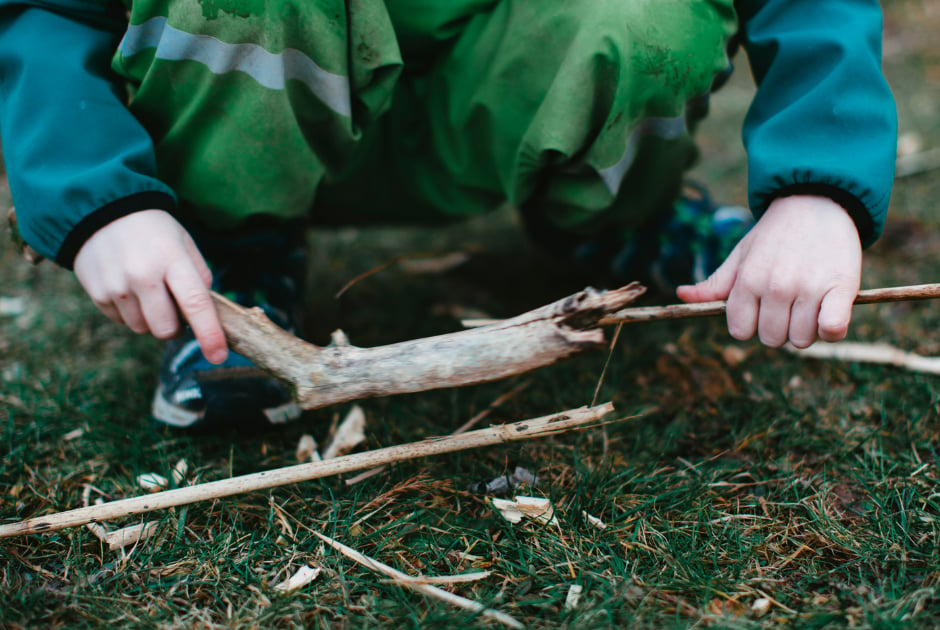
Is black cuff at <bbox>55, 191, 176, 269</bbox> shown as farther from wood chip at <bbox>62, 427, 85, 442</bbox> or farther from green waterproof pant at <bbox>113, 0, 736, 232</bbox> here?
wood chip at <bbox>62, 427, 85, 442</bbox>

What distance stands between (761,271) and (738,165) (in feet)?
5.37

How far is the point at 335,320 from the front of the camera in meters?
1.69

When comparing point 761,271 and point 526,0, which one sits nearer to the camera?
point 761,271

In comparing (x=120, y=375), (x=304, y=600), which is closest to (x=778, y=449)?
(x=304, y=600)

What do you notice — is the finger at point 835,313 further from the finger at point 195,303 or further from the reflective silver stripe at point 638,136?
the finger at point 195,303

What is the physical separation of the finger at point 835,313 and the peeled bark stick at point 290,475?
327 millimetres

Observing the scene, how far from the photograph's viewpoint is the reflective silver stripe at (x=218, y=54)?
3.48ft

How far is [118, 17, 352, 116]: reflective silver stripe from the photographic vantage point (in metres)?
1.06

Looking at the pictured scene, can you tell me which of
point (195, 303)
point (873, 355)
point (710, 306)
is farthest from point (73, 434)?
point (873, 355)

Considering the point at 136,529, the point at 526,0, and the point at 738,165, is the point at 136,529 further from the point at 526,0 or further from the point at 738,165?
the point at 738,165

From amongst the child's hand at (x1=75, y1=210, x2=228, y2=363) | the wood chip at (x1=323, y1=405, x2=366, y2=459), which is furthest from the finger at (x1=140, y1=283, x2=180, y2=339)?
the wood chip at (x1=323, y1=405, x2=366, y2=459)

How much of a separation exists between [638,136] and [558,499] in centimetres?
69

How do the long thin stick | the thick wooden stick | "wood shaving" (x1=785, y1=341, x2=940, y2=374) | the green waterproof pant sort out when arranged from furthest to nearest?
1. "wood shaving" (x1=785, y1=341, x2=940, y2=374)
2. the green waterproof pant
3. the thick wooden stick
4. the long thin stick

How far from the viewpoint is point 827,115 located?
1084 mm
